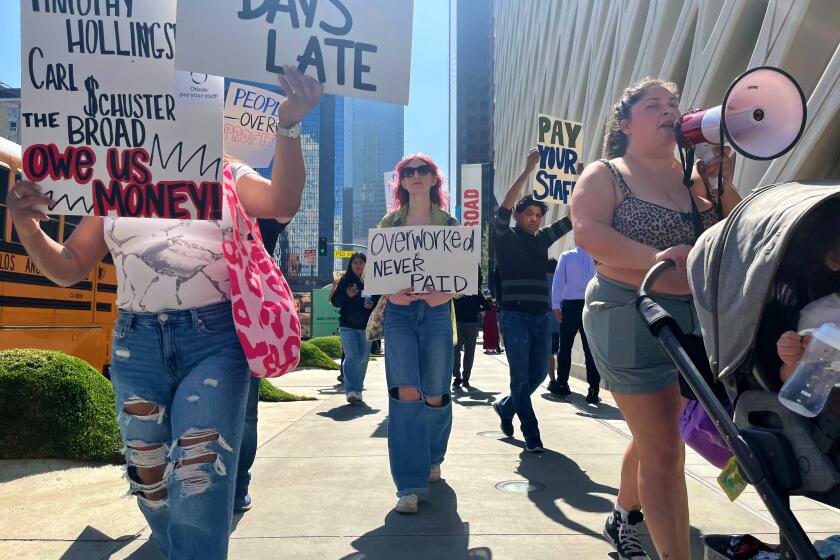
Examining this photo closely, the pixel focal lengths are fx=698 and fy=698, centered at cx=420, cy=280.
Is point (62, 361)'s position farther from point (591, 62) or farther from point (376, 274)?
point (591, 62)

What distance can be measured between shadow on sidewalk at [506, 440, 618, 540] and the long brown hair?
6.51 ft

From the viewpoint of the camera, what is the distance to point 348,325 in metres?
9.32

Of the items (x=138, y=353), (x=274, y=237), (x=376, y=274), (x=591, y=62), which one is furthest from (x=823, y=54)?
(x=591, y=62)

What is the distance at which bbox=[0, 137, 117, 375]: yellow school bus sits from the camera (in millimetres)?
7398

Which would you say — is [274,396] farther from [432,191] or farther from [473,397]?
[432,191]

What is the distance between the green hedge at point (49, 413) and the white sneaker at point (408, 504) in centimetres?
242

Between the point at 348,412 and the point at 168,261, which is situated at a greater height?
the point at 168,261

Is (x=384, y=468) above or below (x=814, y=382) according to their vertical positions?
below

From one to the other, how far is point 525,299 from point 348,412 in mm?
3217

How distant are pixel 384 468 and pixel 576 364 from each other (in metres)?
9.07

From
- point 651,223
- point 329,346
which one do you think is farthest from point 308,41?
point 329,346

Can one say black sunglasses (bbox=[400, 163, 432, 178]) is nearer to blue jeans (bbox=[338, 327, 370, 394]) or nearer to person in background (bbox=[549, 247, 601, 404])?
blue jeans (bbox=[338, 327, 370, 394])

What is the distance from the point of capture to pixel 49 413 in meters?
5.07

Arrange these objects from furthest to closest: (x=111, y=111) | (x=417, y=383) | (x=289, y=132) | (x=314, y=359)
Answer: (x=314, y=359) → (x=417, y=383) → (x=111, y=111) → (x=289, y=132)
